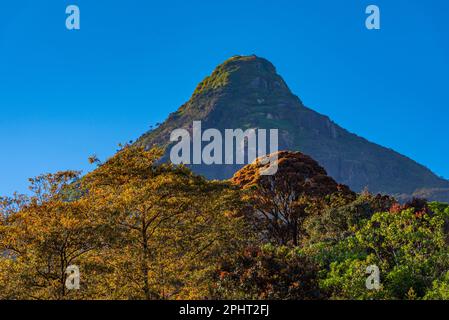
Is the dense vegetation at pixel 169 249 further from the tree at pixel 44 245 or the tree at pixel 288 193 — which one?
the tree at pixel 288 193

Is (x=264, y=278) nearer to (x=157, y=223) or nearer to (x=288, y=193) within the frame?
(x=157, y=223)

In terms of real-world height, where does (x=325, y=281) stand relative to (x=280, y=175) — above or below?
below

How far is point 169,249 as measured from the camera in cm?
2180

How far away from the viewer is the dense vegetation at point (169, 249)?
18.8 metres

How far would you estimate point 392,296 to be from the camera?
19266 mm

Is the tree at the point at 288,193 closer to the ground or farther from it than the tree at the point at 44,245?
farther from it

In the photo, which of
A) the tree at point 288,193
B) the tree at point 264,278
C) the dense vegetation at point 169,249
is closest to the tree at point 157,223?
the dense vegetation at point 169,249

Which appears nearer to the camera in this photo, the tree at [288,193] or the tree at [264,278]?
A: the tree at [264,278]

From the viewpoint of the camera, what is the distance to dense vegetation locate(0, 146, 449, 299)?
18750 millimetres
